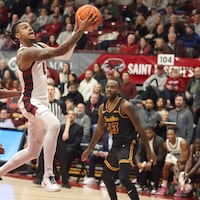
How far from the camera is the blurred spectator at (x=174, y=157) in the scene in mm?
12055

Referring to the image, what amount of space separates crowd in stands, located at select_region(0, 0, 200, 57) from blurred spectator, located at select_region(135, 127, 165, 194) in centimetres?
290

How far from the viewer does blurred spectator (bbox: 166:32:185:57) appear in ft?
47.5

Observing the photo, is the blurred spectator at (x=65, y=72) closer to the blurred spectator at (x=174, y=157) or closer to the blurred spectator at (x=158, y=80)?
the blurred spectator at (x=158, y=80)

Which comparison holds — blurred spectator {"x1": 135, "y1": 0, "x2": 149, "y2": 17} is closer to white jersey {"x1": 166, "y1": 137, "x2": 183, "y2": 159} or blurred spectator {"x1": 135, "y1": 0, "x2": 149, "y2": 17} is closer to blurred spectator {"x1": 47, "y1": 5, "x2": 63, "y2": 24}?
blurred spectator {"x1": 47, "y1": 5, "x2": 63, "y2": 24}

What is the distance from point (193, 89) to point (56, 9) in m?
6.02

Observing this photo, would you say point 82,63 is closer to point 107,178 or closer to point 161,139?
point 161,139

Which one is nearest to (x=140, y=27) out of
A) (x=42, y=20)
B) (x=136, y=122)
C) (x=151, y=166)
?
(x=42, y=20)

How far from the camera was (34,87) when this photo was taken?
7559 millimetres

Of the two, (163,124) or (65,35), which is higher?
(65,35)

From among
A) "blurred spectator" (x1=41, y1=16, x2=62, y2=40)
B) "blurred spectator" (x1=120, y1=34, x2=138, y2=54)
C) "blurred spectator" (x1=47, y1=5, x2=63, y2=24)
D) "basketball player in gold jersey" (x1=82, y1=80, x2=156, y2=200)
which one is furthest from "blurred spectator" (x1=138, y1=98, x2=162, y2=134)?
"blurred spectator" (x1=47, y1=5, x2=63, y2=24)

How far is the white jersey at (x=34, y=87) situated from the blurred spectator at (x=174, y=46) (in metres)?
7.33

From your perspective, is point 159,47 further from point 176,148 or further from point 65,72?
point 176,148

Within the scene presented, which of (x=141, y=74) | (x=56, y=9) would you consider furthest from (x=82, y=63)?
(x=56, y=9)

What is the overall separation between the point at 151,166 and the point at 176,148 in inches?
24.5
